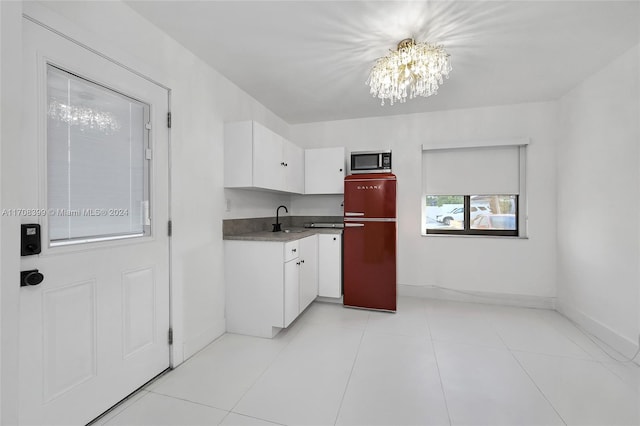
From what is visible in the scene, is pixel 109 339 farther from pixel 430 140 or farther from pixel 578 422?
pixel 430 140

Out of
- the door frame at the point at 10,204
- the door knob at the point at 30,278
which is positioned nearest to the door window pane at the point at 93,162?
the door knob at the point at 30,278

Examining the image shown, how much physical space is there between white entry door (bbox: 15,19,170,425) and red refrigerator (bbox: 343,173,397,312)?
1.95 m

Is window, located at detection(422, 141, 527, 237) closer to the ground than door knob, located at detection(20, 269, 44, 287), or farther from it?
farther from it

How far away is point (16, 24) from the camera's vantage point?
85 centimetres

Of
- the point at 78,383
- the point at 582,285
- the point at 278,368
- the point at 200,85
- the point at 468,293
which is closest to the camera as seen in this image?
the point at 78,383

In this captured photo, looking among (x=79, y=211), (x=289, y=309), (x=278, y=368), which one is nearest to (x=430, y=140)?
(x=289, y=309)

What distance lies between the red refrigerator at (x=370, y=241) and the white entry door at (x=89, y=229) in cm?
195

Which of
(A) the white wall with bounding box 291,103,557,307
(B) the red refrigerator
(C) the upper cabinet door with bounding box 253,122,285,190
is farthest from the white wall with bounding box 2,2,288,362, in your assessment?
(A) the white wall with bounding box 291,103,557,307

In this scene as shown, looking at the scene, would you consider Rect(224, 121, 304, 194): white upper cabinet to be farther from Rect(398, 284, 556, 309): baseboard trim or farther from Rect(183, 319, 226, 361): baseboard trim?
Rect(398, 284, 556, 309): baseboard trim

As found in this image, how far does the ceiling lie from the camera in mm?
1707

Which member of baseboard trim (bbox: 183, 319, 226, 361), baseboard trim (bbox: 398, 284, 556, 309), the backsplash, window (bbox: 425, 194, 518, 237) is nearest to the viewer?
baseboard trim (bbox: 183, 319, 226, 361)

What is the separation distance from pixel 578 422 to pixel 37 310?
2.85m

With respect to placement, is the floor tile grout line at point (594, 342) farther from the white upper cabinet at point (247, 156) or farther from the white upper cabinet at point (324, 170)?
the white upper cabinet at point (247, 156)

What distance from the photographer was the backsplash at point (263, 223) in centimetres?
271
